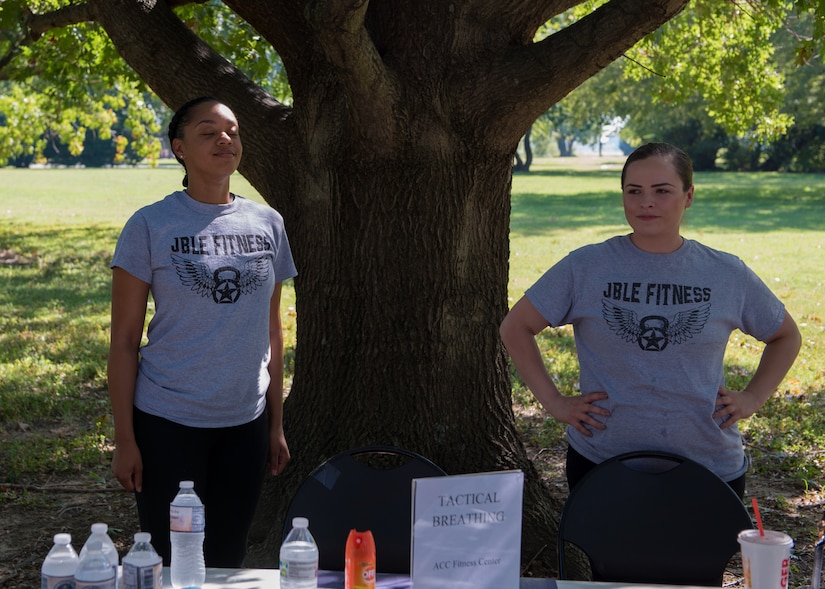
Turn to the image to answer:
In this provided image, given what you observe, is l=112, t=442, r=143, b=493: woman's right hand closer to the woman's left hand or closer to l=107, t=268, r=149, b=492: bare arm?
l=107, t=268, r=149, b=492: bare arm

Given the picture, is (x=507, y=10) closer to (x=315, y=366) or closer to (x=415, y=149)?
(x=415, y=149)

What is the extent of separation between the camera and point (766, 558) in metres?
2.32

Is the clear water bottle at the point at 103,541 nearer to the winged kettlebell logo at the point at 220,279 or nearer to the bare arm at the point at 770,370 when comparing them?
the winged kettlebell logo at the point at 220,279

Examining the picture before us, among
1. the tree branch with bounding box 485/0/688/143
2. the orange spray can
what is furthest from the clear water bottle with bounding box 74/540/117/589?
the tree branch with bounding box 485/0/688/143

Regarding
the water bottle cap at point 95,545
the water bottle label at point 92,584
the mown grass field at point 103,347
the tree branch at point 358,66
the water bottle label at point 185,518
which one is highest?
the tree branch at point 358,66

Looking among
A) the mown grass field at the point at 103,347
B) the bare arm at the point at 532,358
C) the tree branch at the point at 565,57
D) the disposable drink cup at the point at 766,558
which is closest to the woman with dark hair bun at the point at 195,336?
the bare arm at the point at 532,358

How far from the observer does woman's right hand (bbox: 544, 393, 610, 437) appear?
3.11 m

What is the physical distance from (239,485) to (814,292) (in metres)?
11.0

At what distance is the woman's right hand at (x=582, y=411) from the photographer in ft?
10.2

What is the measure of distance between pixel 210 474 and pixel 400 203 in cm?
152

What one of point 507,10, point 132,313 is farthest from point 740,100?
point 132,313

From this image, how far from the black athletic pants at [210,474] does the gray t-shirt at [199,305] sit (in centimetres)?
6

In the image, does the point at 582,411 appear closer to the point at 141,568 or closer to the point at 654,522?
the point at 654,522

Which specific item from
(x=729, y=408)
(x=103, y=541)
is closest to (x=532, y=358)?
(x=729, y=408)
